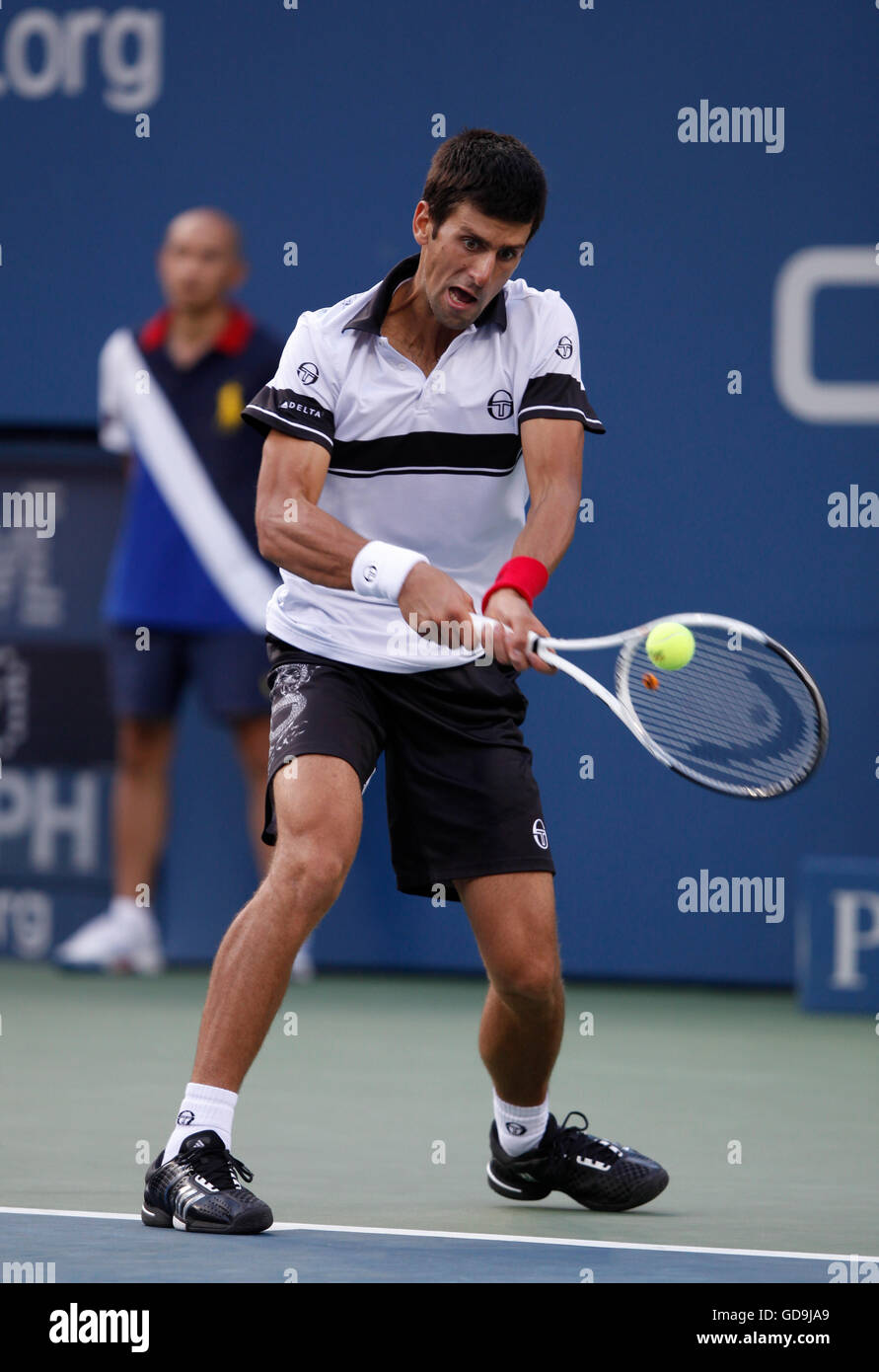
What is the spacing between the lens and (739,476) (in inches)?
309

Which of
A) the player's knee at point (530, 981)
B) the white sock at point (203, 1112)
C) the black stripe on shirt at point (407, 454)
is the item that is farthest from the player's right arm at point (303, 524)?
the white sock at point (203, 1112)

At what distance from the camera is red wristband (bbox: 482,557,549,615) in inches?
161

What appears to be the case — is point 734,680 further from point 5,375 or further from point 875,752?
point 5,375

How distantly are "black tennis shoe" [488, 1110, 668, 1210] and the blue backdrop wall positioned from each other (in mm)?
3320

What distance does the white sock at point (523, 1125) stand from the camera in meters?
4.52

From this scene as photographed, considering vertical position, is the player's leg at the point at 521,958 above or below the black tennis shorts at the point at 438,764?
below

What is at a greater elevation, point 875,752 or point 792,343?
point 792,343

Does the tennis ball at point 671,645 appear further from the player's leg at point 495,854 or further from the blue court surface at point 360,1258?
the blue court surface at point 360,1258

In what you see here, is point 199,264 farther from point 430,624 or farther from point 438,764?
point 430,624

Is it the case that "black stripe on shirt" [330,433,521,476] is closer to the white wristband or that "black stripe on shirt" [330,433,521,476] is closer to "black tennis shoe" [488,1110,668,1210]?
the white wristband

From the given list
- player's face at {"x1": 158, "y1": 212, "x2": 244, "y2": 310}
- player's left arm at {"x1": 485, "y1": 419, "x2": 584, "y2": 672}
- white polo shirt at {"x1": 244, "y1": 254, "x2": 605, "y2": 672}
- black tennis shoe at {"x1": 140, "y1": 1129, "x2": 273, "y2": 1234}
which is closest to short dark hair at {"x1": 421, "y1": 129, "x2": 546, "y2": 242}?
white polo shirt at {"x1": 244, "y1": 254, "x2": 605, "y2": 672}

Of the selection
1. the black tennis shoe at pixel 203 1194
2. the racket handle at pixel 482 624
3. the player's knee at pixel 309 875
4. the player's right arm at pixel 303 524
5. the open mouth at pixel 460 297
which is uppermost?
the open mouth at pixel 460 297
